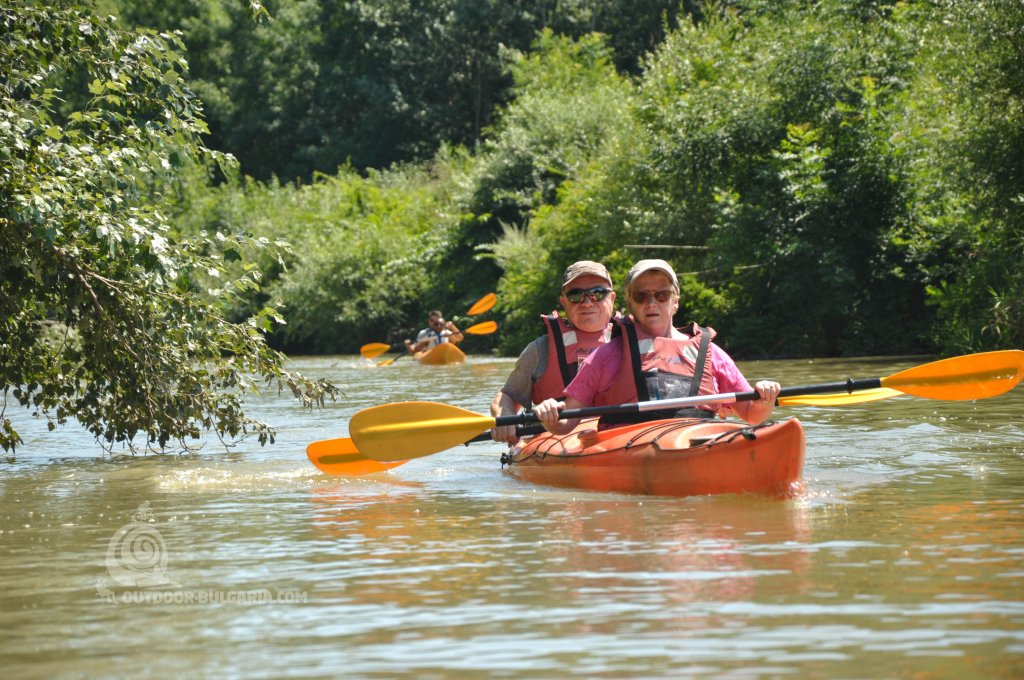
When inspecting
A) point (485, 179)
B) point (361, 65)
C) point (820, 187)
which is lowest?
point (820, 187)

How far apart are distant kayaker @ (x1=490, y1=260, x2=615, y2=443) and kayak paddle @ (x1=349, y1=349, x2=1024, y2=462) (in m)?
0.37

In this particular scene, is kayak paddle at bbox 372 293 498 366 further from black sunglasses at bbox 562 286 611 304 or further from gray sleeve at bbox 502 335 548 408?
black sunglasses at bbox 562 286 611 304

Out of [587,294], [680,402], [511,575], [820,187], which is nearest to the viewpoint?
[511,575]

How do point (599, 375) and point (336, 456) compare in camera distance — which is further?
point (336, 456)

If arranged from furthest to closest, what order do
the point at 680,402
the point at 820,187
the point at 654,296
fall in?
the point at 820,187, the point at 654,296, the point at 680,402

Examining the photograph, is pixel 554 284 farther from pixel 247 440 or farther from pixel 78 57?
Answer: pixel 78 57

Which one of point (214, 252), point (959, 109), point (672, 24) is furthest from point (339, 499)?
point (672, 24)

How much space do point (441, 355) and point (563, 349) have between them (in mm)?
14871

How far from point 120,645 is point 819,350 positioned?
1863 centimetres

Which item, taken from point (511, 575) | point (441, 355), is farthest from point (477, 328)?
point (511, 575)

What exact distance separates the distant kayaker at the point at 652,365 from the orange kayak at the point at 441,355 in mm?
15512

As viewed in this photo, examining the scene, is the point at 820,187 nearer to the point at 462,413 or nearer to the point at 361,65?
the point at 462,413

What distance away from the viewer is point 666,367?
278 inches

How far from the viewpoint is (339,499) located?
760cm
